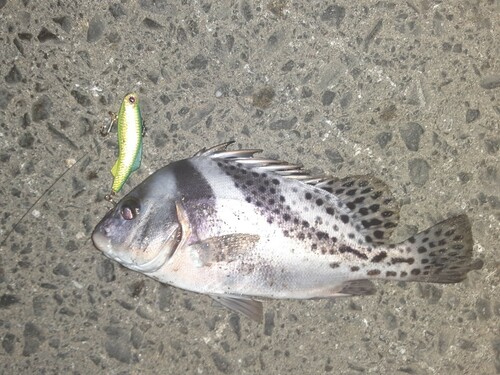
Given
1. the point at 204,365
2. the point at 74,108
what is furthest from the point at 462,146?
the point at 74,108

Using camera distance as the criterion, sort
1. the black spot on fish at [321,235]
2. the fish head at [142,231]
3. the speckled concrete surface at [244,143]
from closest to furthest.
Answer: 1. the fish head at [142,231]
2. the black spot on fish at [321,235]
3. the speckled concrete surface at [244,143]

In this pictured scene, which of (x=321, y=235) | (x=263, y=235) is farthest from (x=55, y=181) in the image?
(x=321, y=235)

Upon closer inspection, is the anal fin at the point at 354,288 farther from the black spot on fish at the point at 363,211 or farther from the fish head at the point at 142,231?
the fish head at the point at 142,231

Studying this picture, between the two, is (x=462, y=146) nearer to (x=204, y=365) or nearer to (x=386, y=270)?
(x=386, y=270)

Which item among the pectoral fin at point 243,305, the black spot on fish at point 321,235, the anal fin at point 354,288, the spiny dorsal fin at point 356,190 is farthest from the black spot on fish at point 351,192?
the pectoral fin at point 243,305

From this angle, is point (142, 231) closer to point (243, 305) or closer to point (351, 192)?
point (243, 305)

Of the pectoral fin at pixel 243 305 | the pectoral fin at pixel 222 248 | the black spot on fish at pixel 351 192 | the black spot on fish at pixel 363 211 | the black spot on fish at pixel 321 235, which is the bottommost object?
the pectoral fin at pixel 243 305

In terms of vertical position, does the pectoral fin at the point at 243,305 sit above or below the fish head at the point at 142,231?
below
